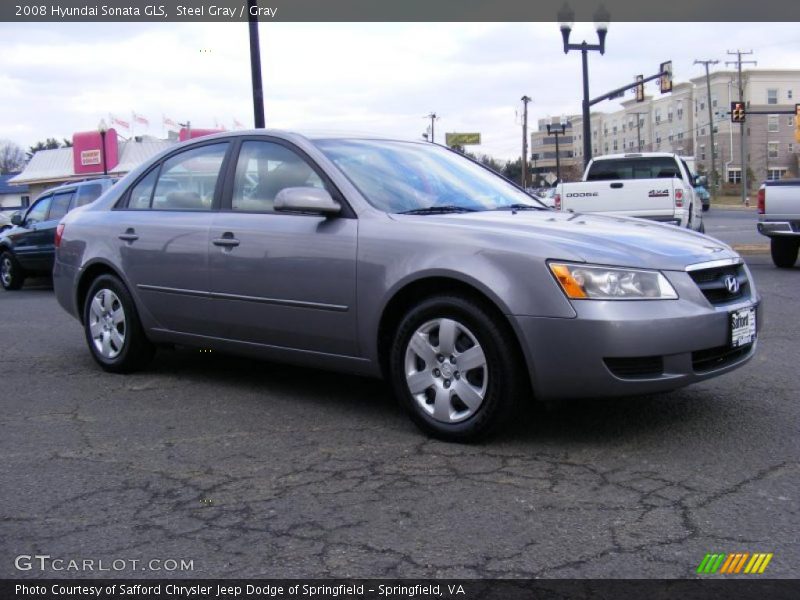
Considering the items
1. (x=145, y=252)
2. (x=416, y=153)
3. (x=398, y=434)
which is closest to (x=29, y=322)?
(x=145, y=252)

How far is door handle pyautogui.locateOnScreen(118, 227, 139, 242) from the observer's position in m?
5.96

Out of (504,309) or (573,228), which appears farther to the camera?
(573,228)

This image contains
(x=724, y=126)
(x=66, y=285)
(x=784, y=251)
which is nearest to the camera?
(x=66, y=285)

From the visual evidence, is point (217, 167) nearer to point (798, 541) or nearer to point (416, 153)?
point (416, 153)

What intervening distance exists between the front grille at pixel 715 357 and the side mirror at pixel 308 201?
6.41 feet

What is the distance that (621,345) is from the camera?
392 centimetres

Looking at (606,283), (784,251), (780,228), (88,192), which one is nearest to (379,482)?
(606,283)

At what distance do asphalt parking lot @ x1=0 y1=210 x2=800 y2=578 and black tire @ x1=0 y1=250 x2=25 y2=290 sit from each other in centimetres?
901

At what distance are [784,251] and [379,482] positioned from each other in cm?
1057

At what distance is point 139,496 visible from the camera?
3.71 m

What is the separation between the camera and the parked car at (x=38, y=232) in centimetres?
1350
